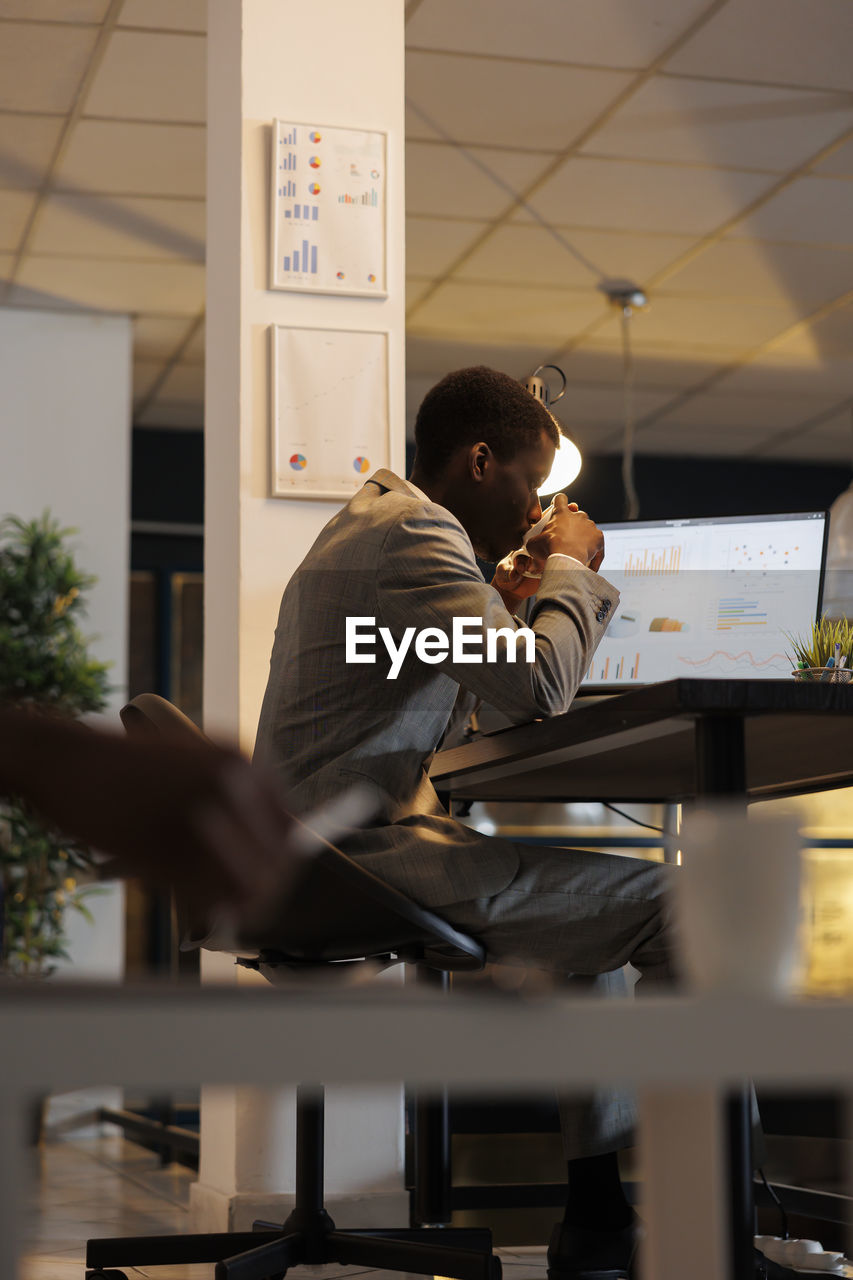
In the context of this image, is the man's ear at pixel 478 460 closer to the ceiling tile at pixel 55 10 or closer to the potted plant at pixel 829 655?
the potted plant at pixel 829 655

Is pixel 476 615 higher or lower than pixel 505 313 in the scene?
lower

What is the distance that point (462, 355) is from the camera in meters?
5.95

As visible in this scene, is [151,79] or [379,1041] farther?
[151,79]

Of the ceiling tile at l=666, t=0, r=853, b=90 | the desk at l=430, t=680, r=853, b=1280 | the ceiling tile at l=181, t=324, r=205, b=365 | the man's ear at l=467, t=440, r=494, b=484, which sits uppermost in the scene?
the ceiling tile at l=181, t=324, r=205, b=365

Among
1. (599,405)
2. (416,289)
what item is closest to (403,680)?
(416,289)

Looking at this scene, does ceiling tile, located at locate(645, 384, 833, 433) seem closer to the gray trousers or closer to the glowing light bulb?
the glowing light bulb

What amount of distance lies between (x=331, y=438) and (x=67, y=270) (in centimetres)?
266

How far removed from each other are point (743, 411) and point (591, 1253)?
5401 mm

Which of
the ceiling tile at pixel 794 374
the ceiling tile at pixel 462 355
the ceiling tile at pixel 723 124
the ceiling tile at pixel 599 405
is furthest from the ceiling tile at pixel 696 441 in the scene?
the ceiling tile at pixel 723 124

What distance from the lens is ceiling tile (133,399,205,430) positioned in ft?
20.8

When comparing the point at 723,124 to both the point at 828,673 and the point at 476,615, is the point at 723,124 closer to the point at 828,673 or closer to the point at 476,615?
the point at 828,673

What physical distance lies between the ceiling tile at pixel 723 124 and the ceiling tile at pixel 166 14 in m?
1.20

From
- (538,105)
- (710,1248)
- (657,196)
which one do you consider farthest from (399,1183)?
(657,196)

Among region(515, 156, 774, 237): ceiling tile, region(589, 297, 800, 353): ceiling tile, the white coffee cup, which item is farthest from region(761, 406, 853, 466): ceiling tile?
the white coffee cup
